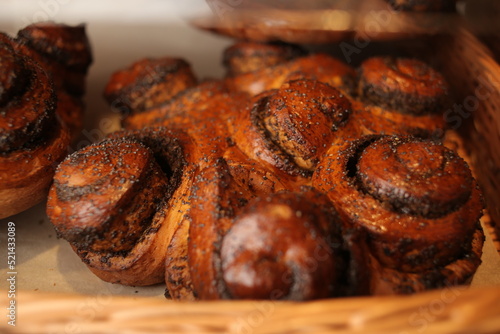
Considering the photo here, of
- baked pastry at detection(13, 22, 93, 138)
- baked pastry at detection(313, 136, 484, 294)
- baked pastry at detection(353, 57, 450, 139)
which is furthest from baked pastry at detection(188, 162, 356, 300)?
baked pastry at detection(13, 22, 93, 138)

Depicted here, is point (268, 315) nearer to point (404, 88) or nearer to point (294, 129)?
point (294, 129)

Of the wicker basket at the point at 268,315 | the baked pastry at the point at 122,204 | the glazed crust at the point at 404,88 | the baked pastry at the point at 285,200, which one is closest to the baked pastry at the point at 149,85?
the baked pastry at the point at 285,200

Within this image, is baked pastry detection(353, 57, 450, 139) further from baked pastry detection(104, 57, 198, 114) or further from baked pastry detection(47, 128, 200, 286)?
baked pastry detection(104, 57, 198, 114)

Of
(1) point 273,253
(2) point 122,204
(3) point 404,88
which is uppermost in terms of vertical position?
(3) point 404,88

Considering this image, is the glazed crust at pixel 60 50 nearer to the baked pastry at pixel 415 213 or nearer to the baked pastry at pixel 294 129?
the baked pastry at pixel 294 129

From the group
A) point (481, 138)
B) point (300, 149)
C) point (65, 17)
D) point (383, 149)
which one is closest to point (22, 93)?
point (300, 149)

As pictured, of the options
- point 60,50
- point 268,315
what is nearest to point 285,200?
point 268,315
